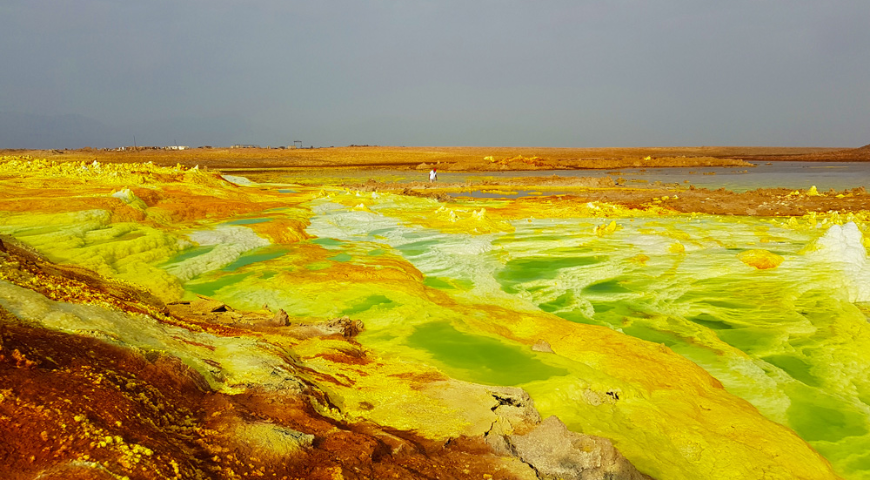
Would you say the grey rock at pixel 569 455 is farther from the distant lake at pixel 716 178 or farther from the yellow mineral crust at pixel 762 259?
the distant lake at pixel 716 178

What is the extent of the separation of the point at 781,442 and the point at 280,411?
4812 millimetres

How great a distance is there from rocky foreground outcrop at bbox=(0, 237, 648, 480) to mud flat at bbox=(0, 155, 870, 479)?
0.02 meters

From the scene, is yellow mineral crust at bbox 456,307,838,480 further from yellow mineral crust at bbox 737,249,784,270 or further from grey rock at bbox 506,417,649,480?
yellow mineral crust at bbox 737,249,784,270

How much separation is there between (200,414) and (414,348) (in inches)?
140

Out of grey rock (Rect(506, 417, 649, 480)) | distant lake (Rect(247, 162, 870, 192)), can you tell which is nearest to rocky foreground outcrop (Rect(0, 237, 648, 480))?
grey rock (Rect(506, 417, 649, 480))

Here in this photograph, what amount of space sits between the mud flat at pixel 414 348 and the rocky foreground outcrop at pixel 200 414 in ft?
0.06

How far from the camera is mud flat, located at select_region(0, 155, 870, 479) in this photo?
3070 millimetres

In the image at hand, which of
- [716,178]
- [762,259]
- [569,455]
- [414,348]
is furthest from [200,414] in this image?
[716,178]

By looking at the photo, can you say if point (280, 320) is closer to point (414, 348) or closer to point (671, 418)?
point (414, 348)

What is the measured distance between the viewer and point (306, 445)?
10.4 feet

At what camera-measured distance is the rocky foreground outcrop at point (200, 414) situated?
2551 mm

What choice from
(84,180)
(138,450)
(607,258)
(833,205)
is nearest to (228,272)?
(138,450)

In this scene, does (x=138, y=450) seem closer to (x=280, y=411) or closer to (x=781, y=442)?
(x=280, y=411)

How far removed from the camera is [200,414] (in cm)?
333
